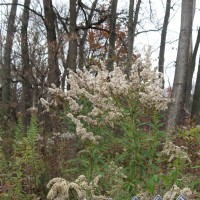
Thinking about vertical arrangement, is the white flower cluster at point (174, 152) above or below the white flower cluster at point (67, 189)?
above

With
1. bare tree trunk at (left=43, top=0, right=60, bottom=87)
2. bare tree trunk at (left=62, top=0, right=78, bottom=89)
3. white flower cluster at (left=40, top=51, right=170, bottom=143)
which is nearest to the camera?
white flower cluster at (left=40, top=51, right=170, bottom=143)

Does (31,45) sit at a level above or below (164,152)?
above

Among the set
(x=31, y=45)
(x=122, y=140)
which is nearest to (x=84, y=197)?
(x=122, y=140)

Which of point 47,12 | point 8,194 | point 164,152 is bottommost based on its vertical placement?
point 8,194

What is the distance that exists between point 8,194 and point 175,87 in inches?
238

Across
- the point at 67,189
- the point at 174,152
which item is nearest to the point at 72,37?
the point at 174,152

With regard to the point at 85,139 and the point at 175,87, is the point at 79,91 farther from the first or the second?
the point at 175,87

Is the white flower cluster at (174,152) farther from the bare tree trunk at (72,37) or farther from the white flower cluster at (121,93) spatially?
the bare tree trunk at (72,37)

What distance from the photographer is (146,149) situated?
456 centimetres

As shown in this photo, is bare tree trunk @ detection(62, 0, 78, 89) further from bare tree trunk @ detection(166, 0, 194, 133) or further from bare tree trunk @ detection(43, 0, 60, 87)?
bare tree trunk @ detection(166, 0, 194, 133)

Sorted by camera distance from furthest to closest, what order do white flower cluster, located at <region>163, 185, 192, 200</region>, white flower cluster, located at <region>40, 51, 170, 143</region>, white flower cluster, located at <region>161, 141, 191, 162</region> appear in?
white flower cluster, located at <region>40, 51, 170, 143</region>
white flower cluster, located at <region>161, 141, 191, 162</region>
white flower cluster, located at <region>163, 185, 192, 200</region>

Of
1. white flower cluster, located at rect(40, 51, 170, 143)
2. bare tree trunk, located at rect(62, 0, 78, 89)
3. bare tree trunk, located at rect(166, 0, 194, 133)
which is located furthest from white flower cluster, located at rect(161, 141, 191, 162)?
bare tree trunk, located at rect(62, 0, 78, 89)

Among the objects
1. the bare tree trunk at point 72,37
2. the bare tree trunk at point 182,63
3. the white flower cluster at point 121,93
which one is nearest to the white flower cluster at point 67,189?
the white flower cluster at point 121,93

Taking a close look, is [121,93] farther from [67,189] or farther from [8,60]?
[8,60]
